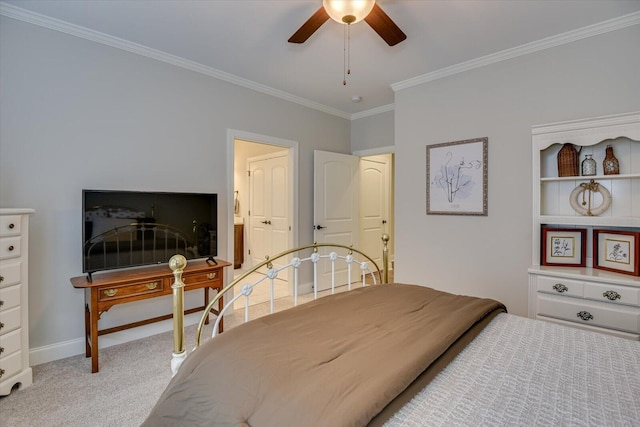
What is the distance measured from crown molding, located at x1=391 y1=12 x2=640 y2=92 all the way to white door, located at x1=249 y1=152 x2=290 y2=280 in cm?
205

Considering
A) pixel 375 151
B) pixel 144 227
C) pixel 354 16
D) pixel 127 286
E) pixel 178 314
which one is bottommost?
pixel 127 286

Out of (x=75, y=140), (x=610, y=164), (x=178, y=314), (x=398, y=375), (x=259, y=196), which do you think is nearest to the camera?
(x=398, y=375)

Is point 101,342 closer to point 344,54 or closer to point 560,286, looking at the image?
point 344,54

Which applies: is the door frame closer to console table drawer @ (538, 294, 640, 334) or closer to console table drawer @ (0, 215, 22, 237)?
console table drawer @ (0, 215, 22, 237)

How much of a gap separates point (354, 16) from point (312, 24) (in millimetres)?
331

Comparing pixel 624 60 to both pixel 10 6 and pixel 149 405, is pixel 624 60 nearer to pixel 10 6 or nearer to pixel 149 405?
pixel 149 405

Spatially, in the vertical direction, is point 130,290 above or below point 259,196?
below

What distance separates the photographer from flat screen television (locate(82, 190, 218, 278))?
2445 mm

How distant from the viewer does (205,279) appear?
9.44 feet

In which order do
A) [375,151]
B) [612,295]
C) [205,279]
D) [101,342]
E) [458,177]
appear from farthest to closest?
1. [375,151]
2. [458,177]
3. [205,279]
4. [101,342]
5. [612,295]

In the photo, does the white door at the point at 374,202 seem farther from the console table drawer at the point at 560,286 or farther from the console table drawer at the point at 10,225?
the console table drawer at the point at 10,225

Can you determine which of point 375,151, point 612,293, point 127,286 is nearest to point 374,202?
point 375,151

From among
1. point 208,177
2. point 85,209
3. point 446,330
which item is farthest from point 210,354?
point 208,177

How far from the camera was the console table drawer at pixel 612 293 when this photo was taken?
2089 millimetres
